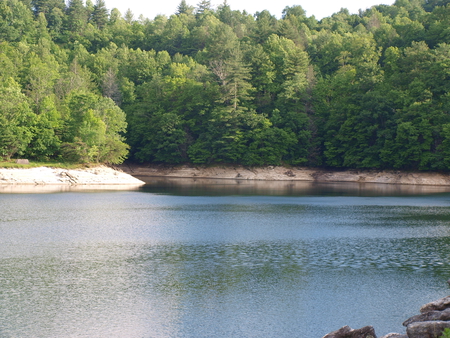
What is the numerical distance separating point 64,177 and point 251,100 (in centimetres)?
4041

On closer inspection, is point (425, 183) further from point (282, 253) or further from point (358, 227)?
point (282, 253)

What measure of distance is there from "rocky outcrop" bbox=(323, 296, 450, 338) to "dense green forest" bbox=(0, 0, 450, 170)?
63.2m

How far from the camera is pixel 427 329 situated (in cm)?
1202

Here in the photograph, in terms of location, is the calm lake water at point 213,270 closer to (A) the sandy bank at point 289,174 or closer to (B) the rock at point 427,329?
(B) the rock at point 427,329

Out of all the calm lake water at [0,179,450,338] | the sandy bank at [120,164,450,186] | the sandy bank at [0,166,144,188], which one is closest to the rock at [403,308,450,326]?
the calm lake water at [0,179,450,338]

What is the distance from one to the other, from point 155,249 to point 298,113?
6929cm

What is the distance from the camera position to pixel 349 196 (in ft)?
189

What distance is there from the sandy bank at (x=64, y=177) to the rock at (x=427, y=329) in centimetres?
5876

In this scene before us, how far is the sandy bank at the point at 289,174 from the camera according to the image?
3100 inches

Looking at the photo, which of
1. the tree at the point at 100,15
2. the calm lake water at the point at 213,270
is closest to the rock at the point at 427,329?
the calm lake water at the point at 213,270

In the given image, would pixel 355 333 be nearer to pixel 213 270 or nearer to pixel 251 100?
pixel 213 270

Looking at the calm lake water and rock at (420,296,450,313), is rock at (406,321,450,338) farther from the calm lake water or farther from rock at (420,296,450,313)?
the calm lake water

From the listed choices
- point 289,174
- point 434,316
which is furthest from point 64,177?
point 434,316

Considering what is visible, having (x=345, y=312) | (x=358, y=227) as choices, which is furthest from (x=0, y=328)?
(x=358, y=227)
